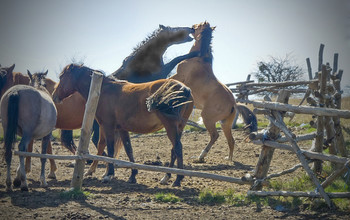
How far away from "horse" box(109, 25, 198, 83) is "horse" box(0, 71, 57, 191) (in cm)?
400

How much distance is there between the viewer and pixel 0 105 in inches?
220

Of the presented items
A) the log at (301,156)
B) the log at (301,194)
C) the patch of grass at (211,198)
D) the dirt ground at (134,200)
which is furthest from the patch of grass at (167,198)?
the log at (301,156)

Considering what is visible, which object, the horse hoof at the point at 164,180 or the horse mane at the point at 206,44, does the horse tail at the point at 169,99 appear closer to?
the horse hoof at the point at 164,180

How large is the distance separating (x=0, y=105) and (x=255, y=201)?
4.69 metres

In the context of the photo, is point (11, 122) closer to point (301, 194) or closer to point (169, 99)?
point (169, 99)

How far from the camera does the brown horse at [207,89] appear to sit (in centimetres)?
838

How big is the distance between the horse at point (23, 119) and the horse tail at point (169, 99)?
1937 mm

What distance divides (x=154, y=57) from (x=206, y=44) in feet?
5.75

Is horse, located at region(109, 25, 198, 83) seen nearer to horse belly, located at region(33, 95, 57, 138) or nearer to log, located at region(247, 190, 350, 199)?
horse belly, located at region(33, 95, 57, 138)

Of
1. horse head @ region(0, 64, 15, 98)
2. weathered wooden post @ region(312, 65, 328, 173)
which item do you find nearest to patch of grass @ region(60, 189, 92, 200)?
weathered wooden post @ region(312, 65, 328, 173)

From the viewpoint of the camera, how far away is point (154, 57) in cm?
994

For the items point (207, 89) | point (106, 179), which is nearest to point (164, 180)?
point (106, 179)

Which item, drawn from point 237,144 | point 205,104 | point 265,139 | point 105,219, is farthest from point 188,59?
point 105,219

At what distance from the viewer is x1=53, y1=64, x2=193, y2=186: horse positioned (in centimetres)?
545
